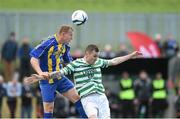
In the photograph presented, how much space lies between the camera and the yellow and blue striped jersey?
16781 millimetres

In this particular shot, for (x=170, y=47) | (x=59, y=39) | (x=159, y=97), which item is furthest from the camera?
(x=170, y=47)

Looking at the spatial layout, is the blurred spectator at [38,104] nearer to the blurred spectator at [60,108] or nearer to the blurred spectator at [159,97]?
the blurred spectator at [60,108]

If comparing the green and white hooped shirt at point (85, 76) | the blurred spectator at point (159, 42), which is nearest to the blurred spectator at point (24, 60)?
the blurred spectator at point (159, 42)

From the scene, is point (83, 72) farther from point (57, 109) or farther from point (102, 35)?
point (102, 35)

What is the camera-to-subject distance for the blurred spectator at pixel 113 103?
29375mm

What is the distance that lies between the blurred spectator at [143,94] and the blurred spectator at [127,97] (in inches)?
9.7

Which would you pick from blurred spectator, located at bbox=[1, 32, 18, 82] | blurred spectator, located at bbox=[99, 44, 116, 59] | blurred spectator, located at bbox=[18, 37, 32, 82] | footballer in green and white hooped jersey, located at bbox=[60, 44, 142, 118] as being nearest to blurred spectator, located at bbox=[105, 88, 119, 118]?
blurred spectator, located at bbox=[99, 44, 116, 59]

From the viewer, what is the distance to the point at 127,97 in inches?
1154

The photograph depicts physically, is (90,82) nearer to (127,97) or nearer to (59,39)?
(59,39)

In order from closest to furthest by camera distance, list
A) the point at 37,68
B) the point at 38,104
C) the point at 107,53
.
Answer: the point at 37,68
the point at 38,104
the point at 107,53

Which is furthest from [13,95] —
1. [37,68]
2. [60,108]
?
[37,68]

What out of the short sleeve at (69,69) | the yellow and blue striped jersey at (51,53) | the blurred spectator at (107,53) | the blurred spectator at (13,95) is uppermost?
the yellow and blue striped jersey at (51,53)

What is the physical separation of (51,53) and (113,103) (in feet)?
42.6

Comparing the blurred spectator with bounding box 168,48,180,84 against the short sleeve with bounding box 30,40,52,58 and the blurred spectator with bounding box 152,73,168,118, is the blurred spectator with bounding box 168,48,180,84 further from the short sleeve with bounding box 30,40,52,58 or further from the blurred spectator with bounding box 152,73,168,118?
the short sleeve with bounding box 30,40,52,58
